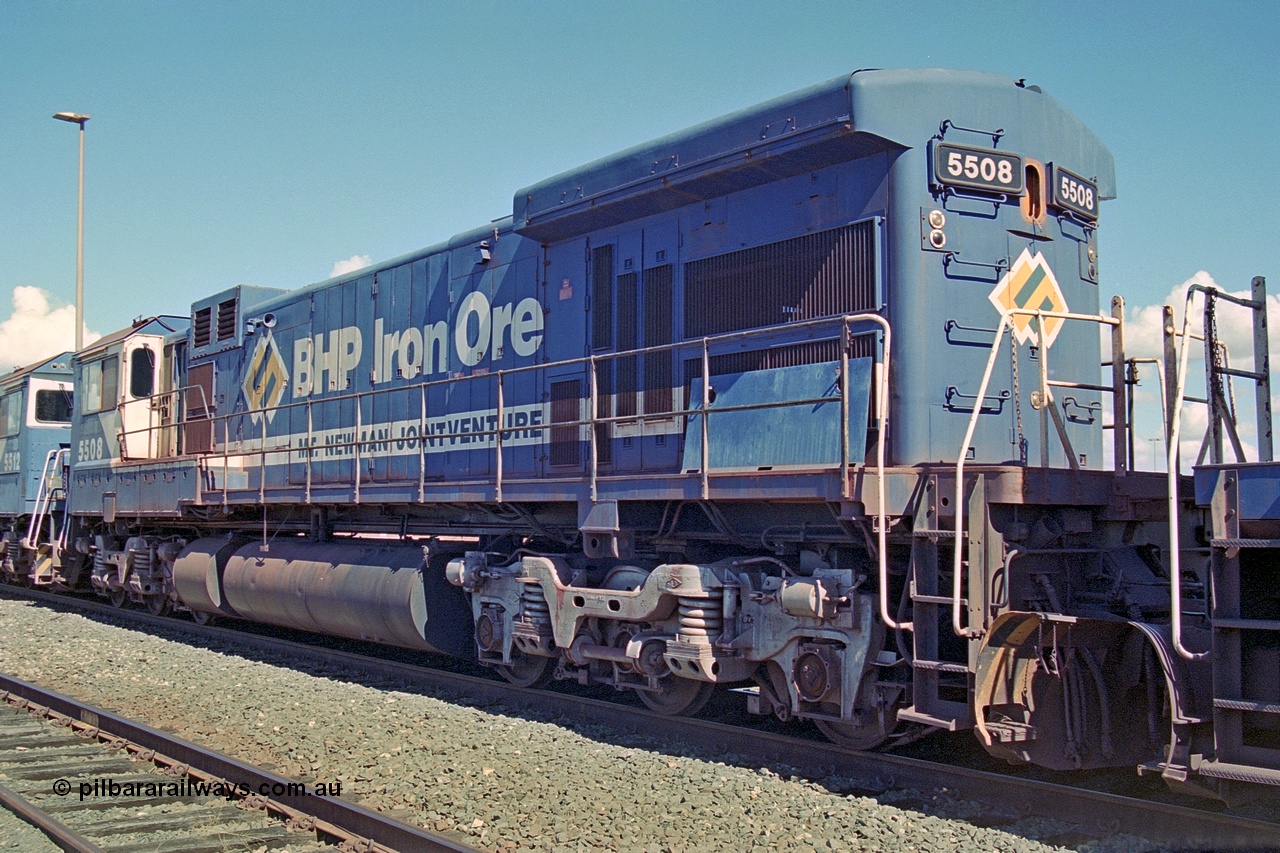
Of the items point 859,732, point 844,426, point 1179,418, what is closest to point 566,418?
point 844,426

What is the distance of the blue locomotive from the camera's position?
5957 millimetres

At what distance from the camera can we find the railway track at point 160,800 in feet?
18.4

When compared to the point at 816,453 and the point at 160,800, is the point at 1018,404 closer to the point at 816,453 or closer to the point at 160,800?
the point at 816,453

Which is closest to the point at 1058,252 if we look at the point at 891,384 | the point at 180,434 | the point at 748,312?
the point at 891,384

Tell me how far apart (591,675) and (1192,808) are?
14.4 ft

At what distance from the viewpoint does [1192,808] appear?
17.3ft

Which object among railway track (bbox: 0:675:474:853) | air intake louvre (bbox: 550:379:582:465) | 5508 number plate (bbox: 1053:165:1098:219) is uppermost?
5508 number plate (bbox: 1053:165:1098:219)

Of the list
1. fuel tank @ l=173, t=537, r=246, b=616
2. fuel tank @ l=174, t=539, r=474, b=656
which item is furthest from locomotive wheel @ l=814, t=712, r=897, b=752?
fuel tank @ l=173, t=537, r=246, b=616

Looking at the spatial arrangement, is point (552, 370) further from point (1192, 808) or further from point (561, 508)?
point (1192, 808)

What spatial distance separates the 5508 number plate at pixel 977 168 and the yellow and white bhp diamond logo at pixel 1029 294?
0.49 m

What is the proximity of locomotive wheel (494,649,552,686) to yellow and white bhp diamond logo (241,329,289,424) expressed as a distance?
232 inches

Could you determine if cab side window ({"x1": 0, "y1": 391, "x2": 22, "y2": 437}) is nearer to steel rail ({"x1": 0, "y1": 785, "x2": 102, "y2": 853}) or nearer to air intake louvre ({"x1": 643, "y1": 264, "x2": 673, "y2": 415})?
steel rail ({"x1": 0, "y1": 785, "x2": 102, "y2": 853})

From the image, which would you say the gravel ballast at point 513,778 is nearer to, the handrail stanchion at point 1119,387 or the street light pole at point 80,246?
the handrail stanchion at point 1119,387

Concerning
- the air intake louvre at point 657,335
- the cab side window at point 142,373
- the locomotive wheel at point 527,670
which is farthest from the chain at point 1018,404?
the cab side window at point 142,373
